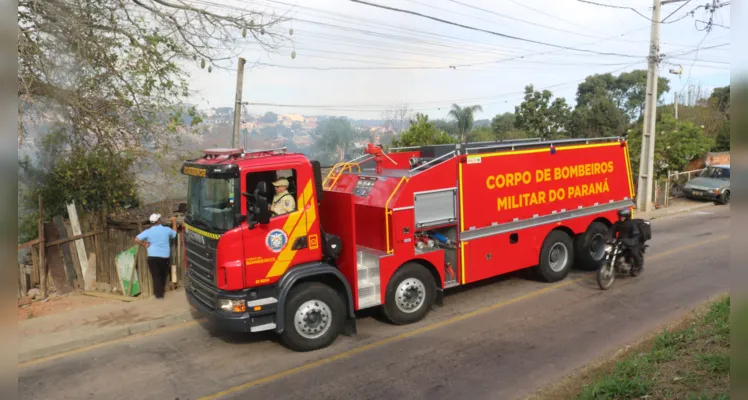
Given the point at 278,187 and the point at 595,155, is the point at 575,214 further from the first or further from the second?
the point at 278,187

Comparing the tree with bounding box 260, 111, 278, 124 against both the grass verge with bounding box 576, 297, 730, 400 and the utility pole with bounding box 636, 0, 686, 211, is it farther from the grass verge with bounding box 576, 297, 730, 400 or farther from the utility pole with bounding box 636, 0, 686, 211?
the grass verge with bounding box 576, 297, 730, 400

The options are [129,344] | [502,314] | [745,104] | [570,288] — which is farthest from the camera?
[570,288]

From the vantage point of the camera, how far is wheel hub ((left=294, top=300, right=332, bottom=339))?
690 centimetres

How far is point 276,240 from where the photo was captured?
6719 millimetres

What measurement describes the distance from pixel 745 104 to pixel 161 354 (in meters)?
7.38

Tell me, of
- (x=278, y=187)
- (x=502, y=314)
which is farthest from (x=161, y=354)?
(x=502, y=314)

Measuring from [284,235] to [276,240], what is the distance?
131mm

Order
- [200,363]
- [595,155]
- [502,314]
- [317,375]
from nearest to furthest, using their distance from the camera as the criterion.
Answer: [317,375]
[200,363]
[502,314]
[595,155]

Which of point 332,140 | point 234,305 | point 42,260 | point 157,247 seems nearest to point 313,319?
point 234,305

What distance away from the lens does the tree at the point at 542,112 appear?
1179 inches

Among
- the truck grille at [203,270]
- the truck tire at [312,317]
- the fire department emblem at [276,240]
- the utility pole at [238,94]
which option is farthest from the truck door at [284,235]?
the utility pole at [238,94]

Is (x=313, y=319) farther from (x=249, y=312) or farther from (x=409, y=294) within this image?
(x=409, y=294)

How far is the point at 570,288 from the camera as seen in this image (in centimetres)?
965

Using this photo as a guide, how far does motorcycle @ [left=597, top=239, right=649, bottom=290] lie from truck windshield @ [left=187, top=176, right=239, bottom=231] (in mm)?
6731
